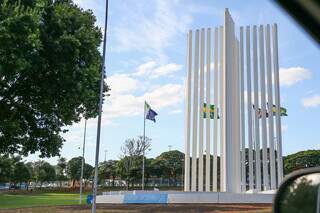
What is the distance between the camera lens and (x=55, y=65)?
71.6ft

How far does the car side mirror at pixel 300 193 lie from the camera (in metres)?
2.07

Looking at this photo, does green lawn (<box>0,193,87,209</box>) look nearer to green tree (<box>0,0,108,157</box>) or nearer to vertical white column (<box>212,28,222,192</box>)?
vertical white column (<box>212,28,222,192</box>)

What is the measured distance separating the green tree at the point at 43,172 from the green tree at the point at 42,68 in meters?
108

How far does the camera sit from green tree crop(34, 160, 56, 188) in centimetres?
12929

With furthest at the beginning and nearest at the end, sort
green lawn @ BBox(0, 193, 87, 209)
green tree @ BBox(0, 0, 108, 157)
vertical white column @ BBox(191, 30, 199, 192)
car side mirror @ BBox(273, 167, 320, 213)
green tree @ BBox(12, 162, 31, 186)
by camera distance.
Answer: green tree @ BBox(12, 162, 31, 186) < green lawn @ BBox(0, 193, 87, 209) < vertical white column @ BBox(191, 30, 199, 192) < green tree @ BBox(0, 0, 108, 157) < car side mirror @ BBox(273, 167, 320, 213)

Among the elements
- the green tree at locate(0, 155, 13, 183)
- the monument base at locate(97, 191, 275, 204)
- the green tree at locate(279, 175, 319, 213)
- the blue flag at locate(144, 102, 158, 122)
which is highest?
the blue flag at locate(144, 102, 158, 122)

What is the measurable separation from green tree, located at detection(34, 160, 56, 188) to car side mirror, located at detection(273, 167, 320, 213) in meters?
132

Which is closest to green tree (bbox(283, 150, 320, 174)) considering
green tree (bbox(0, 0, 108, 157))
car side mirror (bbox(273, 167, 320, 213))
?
green tree (bbox(0, 0, 108, 157))

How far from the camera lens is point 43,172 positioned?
130 m

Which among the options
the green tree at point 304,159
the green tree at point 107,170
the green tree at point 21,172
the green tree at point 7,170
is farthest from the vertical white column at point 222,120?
the green tree at point 21,172

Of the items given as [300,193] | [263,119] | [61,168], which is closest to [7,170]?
[61,168]

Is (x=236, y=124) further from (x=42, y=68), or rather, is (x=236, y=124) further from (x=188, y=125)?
(x=42, y=68)

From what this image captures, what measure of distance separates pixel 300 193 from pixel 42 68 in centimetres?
2001

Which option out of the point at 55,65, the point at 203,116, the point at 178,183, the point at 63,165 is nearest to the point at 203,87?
the point at 203,116
